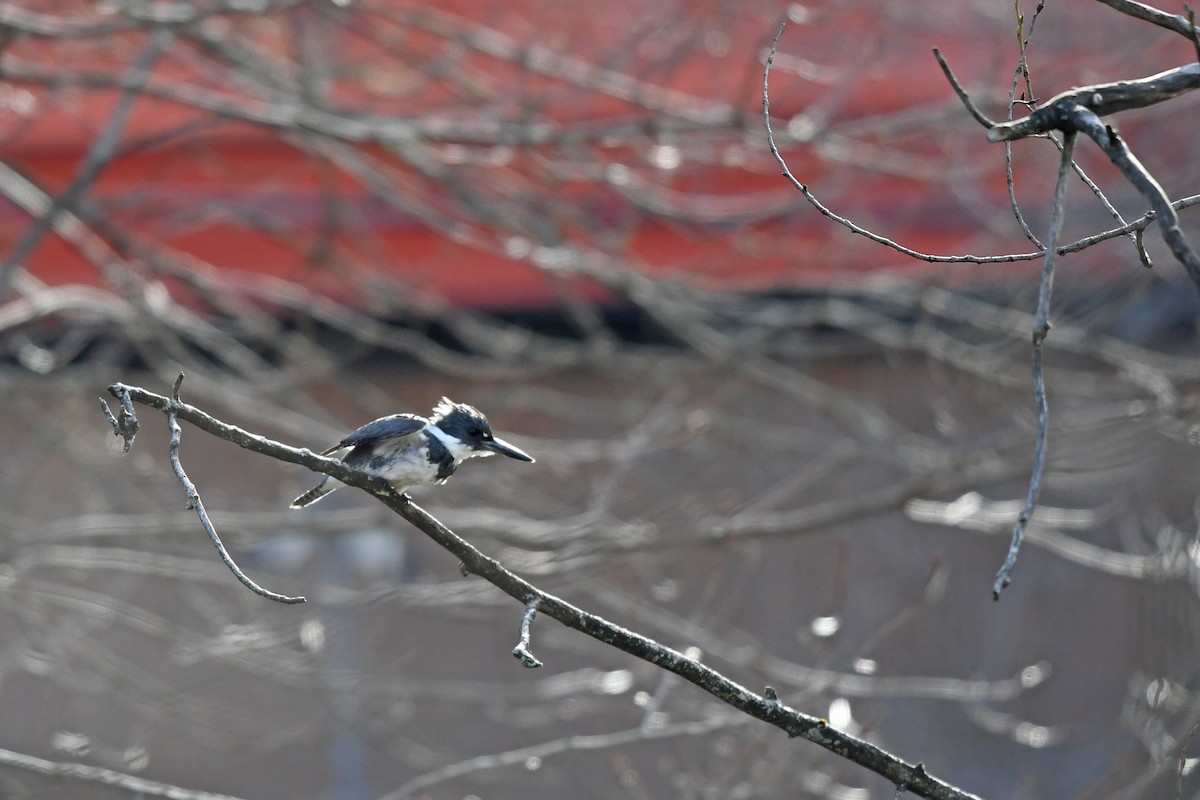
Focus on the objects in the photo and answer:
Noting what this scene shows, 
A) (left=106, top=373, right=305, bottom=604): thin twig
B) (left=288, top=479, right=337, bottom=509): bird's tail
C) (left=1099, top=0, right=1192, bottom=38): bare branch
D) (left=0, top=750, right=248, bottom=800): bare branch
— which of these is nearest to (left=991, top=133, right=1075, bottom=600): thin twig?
(left=1099, top=0, right=1192, bottom=38): bare branch

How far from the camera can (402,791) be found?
2.53 meters

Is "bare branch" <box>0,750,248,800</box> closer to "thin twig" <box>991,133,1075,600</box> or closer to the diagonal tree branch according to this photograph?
the diagonal tree branch

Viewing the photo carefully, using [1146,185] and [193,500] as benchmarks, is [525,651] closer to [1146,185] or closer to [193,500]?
[193,500]

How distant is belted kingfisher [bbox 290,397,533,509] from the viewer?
245 centimetres

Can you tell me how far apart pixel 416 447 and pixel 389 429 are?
0.08 metres

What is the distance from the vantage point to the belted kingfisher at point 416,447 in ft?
8.02

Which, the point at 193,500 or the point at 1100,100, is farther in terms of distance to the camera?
the point at 193,500

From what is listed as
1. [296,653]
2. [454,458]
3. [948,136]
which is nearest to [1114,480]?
[948,136]

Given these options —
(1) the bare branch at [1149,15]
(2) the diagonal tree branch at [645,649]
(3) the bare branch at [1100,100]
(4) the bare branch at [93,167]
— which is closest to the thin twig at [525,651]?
(2) the diagonal tree branch at [645,649]

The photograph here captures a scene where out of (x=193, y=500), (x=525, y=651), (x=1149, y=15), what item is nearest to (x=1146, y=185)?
(x=1149, y=15)

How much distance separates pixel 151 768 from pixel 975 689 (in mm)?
3790

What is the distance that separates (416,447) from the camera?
249cm

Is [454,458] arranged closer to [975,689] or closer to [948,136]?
[975,689]

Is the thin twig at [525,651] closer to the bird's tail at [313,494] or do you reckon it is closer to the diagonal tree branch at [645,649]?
the diagonal tree branch at [645,649]
